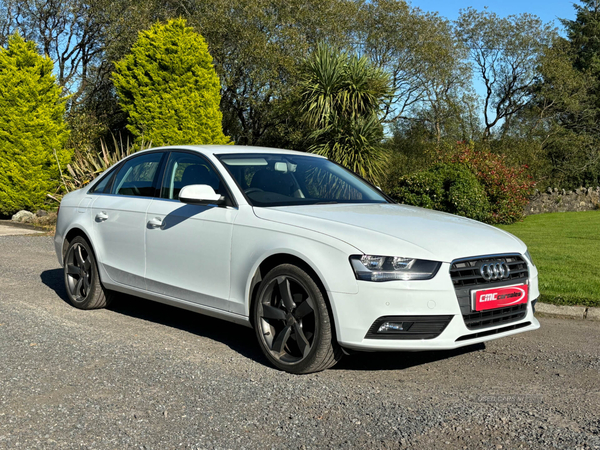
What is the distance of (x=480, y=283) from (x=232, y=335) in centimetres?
234

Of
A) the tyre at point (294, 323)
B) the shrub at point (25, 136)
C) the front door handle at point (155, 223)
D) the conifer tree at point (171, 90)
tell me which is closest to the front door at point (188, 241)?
the front door handle at point (155, 223)

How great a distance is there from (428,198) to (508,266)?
11.3m

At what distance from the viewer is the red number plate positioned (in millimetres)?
4309

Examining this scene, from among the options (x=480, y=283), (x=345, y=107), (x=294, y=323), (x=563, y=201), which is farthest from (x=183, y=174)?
(x=563, y=201)

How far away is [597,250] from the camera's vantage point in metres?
11.0

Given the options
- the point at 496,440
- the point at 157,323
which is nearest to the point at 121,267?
Answer: the point at 157,323

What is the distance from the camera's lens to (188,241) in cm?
527

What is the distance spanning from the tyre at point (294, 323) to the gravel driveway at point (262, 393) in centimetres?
14

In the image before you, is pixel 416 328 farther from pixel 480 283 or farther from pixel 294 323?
pixel 294 323

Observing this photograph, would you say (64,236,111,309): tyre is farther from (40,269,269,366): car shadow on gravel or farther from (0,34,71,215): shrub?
(0,34,71,215): shrub

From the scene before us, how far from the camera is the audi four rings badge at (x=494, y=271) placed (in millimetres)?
4378

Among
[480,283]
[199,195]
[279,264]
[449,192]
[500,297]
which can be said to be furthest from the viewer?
[449,192]

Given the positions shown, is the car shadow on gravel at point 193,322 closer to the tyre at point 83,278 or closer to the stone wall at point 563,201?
the tyre at point 83,278

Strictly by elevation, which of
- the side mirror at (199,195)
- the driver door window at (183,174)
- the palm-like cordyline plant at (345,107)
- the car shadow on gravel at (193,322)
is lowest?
the car shadow on gravel at (193,322)
